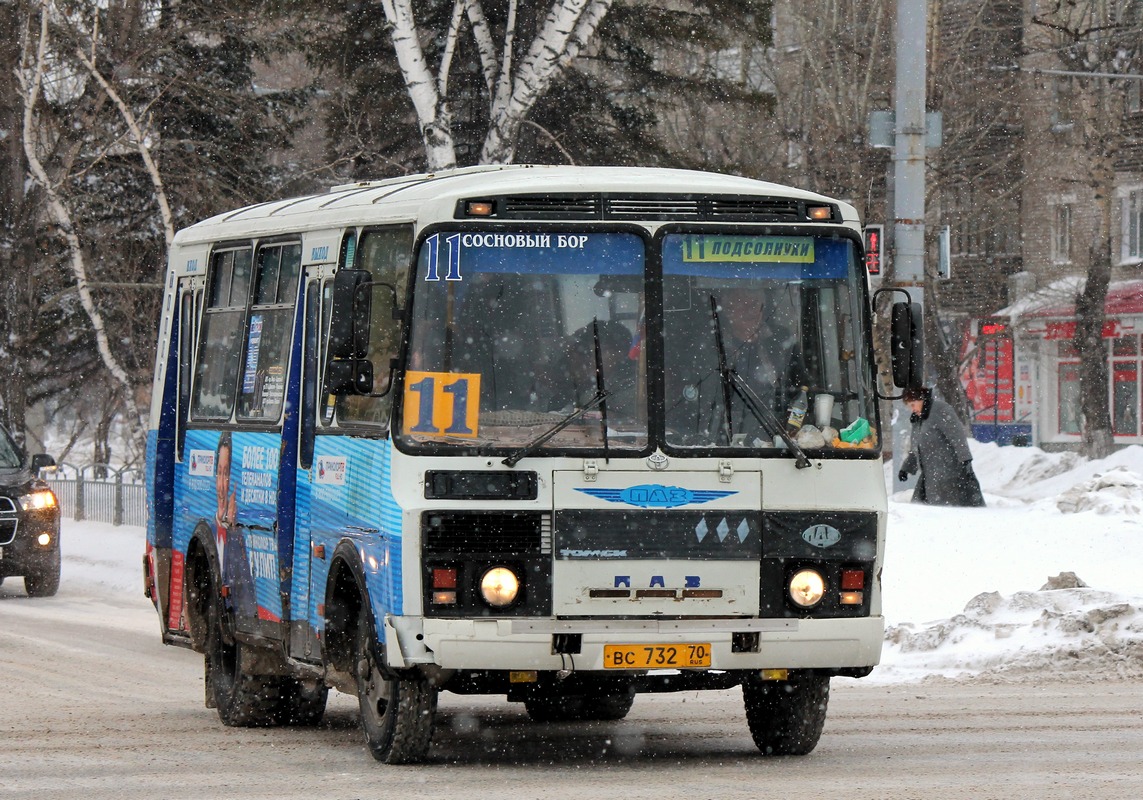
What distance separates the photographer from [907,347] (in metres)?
9.73

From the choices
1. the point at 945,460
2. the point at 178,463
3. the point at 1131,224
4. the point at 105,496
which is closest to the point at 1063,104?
the point at 1131,224

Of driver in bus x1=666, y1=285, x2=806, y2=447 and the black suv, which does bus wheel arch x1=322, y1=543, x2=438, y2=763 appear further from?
the black suv

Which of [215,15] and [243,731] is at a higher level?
[215,15]

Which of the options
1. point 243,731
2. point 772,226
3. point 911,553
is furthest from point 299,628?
point 911,553

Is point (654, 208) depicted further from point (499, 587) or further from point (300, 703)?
point (300, 703)

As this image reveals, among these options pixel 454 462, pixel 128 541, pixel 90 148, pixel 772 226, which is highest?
pixel 90 148

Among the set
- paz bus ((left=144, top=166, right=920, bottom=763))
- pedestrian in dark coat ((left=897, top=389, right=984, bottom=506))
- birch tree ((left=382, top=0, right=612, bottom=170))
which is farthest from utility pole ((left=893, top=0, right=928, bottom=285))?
paz bus ((left=144, top=166, right=920, bottom=763))

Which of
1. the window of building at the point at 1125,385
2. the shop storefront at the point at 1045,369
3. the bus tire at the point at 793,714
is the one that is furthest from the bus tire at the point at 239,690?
the window of building at the point at 1125,385

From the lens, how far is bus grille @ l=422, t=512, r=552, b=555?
906 cm

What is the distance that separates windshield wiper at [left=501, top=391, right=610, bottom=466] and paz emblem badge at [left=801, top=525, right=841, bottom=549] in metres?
1.04

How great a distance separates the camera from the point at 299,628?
1062 centimetres

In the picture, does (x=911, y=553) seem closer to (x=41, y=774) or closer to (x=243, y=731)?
(x=243, y=731)

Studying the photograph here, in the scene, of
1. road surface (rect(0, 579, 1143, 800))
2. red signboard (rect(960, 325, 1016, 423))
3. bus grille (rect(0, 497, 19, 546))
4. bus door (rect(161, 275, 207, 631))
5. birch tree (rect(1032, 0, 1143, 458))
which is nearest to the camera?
road surface (rect(0, 579, 1143, 800))

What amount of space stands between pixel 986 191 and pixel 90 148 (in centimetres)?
2051
